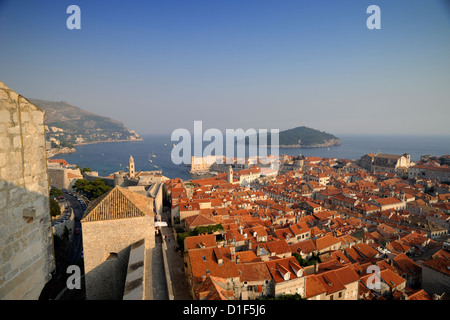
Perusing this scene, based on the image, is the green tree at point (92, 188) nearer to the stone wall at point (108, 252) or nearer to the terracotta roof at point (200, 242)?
the terracotta roof at point (200, 242)

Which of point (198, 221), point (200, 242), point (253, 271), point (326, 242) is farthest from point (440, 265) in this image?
point (198, 221)

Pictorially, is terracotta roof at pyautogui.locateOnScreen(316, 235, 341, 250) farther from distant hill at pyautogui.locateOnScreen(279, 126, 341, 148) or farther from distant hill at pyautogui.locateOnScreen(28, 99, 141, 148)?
distant hill at pyautogui.locateOnScreen(279, 126, 341, 148)

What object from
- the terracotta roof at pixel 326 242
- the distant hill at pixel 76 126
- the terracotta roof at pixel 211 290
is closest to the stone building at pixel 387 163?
the terracotta roof at pixel 326 242

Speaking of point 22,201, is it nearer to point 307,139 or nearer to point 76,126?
point 307,139

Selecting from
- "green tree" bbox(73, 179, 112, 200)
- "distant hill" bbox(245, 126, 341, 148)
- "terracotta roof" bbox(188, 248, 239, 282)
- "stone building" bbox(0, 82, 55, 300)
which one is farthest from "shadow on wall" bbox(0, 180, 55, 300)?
"distant hill" bbox(245, 126, 341, 148)

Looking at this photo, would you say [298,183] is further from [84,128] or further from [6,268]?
[84,128]
